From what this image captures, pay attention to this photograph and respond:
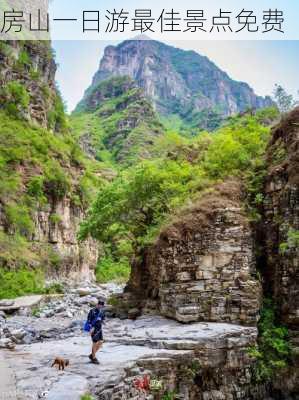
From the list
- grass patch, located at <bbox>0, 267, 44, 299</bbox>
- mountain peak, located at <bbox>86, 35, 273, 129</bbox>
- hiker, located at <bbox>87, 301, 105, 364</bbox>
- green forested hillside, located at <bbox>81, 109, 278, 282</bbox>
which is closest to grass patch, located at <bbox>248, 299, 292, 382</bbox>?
green forested hillside, located at <bbox>81, 109, 278, 282</bbox>

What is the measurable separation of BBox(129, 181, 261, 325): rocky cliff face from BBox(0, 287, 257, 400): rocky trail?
0.57m

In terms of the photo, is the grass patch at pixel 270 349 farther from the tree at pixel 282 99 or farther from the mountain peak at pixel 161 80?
the mountain peak at pixel 161 80

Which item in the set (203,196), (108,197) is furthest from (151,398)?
(108,197)

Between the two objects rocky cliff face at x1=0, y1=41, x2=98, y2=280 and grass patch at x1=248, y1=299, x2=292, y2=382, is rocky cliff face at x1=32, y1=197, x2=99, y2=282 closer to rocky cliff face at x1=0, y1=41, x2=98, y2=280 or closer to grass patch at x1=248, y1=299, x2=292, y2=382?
rocky cliff face at x1=0, y1=41, x2=98, y2=280

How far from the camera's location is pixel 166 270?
627 inches

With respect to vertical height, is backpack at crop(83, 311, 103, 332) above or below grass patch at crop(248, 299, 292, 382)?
above

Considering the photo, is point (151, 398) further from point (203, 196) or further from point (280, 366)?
point (203, 196)

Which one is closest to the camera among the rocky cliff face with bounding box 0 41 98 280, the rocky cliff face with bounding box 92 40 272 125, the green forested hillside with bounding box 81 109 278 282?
the green forested hillside with bounding box 81 109 278 282

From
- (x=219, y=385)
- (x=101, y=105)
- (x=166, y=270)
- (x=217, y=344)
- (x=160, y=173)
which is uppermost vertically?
(x=101, y=105)

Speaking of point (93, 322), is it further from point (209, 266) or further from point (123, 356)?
point (209, 266)

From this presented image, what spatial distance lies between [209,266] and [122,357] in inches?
198

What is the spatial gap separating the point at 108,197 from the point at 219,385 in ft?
33.5

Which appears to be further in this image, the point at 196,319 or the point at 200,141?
the point at 200,141

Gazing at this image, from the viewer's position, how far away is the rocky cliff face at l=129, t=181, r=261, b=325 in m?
14.7
